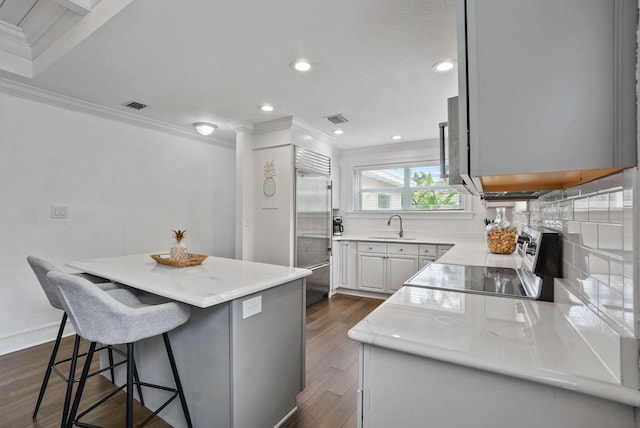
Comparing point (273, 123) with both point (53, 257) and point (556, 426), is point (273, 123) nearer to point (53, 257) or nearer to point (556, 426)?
point (53, 257)

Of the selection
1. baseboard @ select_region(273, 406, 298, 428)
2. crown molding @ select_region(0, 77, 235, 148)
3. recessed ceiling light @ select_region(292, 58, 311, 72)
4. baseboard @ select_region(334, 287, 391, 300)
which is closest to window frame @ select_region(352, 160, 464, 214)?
baseboard @ select_region(334, 287, 391, 300)

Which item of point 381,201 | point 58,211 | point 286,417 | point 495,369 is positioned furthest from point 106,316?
point 381,201

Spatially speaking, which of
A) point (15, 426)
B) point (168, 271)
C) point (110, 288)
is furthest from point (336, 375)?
point (15, 426)

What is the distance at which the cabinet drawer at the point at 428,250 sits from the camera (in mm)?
3873

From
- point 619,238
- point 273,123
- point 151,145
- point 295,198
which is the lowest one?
point 619,238

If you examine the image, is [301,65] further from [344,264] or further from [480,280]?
[344,264]

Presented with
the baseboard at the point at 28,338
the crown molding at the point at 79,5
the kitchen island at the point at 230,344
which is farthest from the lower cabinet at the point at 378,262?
the crown molding at the point at 79,5

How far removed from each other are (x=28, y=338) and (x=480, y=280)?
378cm

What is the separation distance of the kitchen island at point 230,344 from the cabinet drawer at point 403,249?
98.8 inches

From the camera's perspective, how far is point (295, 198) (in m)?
3.58

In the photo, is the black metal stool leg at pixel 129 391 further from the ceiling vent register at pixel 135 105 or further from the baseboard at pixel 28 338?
the ceiling vent register at pixel 135 105

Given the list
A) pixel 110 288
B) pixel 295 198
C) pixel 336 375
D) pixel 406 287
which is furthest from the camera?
pixel 295 198

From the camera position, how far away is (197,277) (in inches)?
67.0

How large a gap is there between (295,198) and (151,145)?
6.17 feet
